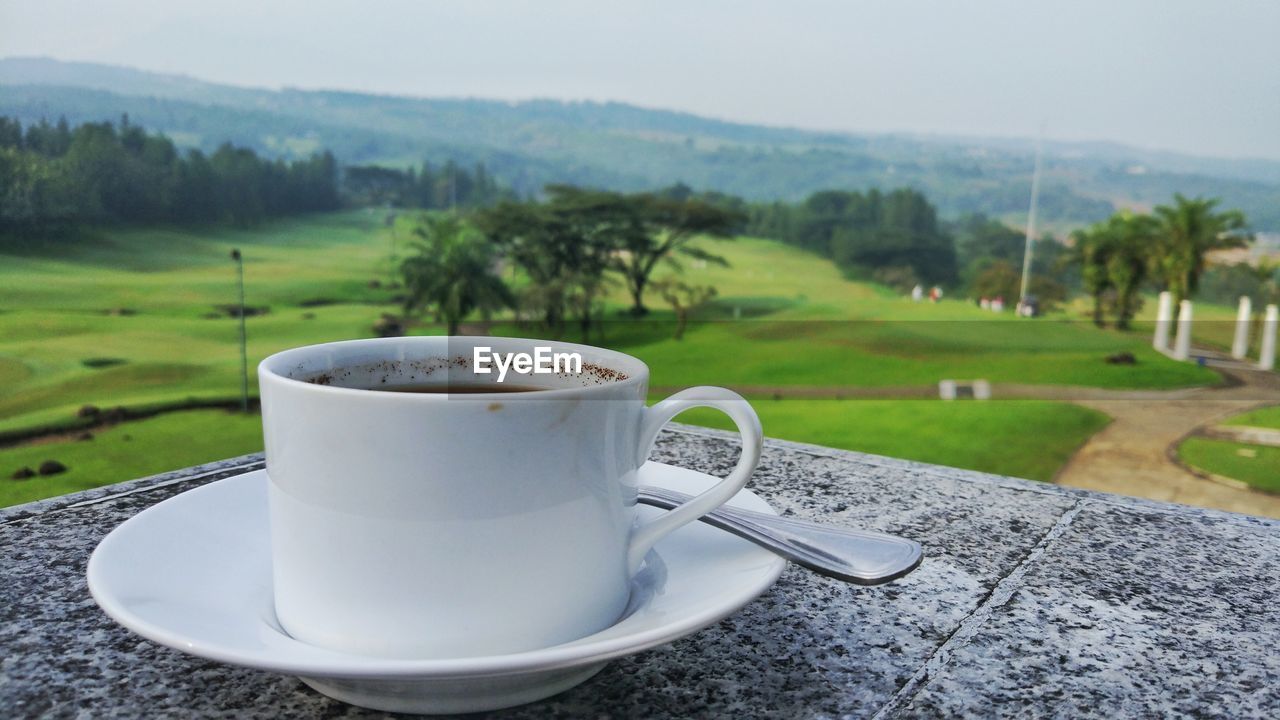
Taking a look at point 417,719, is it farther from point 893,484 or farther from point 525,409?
A: point 893,484

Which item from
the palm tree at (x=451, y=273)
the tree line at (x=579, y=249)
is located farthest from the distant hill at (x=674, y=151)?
the palm tree at (x=451, y=273)

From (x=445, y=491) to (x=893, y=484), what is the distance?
1.49 feet

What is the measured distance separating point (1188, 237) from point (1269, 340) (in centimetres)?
64

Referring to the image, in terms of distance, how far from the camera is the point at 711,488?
0.35 meters

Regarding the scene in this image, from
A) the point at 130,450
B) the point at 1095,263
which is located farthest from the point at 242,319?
the point at 1095,263

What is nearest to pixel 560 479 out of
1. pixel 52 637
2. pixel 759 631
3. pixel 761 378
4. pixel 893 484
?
pixel 759 631

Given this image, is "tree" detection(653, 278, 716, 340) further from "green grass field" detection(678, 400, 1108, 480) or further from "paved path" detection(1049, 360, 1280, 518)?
"paved path" detection(1049, 360, 1280, 518)

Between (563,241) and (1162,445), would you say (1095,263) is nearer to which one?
(1162,445)

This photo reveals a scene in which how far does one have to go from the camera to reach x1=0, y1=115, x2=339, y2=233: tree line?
8.54 feet

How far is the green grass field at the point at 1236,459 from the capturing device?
4.21 meters

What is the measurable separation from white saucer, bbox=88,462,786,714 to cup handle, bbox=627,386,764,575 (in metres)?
0.02

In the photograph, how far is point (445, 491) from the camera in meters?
0.29

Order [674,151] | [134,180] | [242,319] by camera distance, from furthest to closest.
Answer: [674,151] < [242,319] < [134,180]

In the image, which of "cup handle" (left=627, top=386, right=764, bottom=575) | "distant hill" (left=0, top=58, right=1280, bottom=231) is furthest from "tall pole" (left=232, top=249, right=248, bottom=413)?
"cup handle" (left=627, top=386, right=764, bottom=575)
